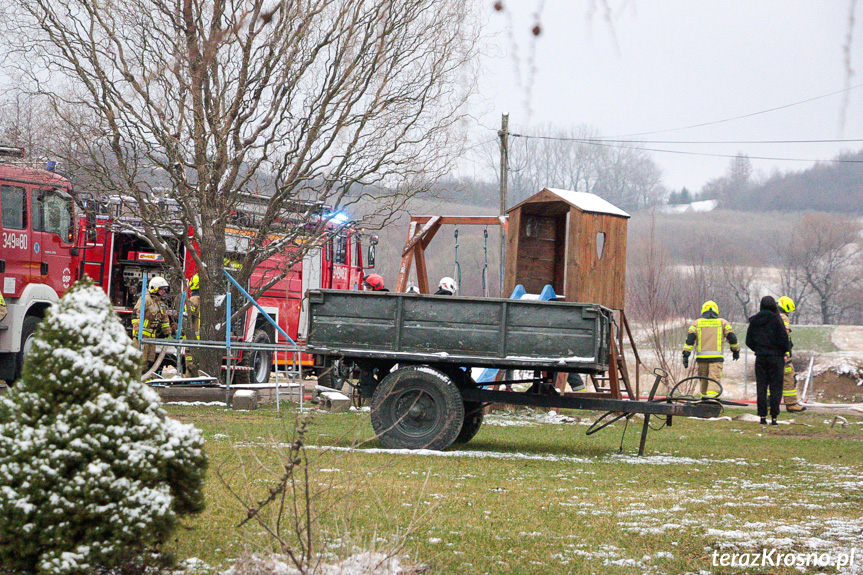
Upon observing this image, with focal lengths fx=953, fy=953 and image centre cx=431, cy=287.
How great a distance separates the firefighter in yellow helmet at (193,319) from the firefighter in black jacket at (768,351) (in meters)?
8.84

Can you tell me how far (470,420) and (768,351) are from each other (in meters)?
6.55

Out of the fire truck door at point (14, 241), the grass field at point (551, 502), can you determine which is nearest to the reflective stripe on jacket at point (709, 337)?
the grass field at point (551, 502)

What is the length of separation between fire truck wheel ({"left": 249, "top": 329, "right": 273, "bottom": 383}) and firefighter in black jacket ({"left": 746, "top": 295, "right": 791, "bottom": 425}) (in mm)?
9177

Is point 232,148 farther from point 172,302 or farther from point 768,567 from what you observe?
point 768,567

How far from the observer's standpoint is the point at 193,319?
16.0 meters

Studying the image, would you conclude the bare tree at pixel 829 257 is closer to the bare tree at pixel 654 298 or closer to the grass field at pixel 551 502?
the bare tree at pixel 654 298

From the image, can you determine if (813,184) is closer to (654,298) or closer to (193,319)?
(193,319)

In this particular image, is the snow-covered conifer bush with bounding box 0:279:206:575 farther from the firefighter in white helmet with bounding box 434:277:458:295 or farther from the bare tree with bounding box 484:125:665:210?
the firefighter in white helmet with bounding box 434:277:458:295

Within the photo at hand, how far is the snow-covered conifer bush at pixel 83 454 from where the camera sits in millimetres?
3230

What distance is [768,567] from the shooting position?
4512 millimetres

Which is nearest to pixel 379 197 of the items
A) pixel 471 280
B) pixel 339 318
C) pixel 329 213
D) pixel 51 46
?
pixel 329 213

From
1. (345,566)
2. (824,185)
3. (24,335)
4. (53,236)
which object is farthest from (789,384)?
(345,566)

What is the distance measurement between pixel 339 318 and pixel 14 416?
600 centimetres

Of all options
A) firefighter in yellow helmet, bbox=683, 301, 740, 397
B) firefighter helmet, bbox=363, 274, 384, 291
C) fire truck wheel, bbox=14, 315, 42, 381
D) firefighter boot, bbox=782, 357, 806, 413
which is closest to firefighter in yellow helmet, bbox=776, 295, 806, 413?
firefighter boot, bbox=782, 357, 806, 413
